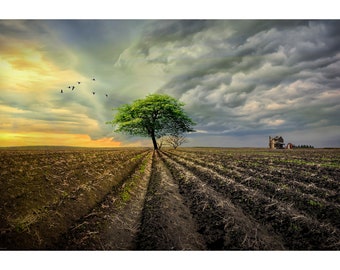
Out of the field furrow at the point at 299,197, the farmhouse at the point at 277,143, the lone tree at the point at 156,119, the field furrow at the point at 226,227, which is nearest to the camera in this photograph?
the field furrow at the point at 226,227

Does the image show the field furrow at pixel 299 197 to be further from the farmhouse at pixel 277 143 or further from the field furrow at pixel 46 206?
the farmhouse at pixel 277 143

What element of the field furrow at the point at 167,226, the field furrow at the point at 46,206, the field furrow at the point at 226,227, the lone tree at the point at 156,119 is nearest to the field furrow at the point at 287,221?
the field furrow at the point at 226,227

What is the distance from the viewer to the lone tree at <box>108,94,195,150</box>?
14.7 meters

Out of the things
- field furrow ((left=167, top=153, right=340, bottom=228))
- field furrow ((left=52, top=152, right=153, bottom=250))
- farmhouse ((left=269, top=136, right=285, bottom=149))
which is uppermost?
farmhouse ((left=269, top=136, right=285, bottom=149))

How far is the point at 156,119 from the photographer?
15.0 m

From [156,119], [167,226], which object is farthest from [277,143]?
[167,226]

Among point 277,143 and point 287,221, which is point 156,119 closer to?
point 287,221

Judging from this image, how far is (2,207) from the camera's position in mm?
4605

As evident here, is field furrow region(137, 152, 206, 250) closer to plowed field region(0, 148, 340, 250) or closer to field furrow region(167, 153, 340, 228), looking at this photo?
plowed field region(0, 148, 340, 250)

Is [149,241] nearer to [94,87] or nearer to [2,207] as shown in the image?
[2,207]

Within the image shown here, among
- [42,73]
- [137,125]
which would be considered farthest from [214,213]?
[137,125]

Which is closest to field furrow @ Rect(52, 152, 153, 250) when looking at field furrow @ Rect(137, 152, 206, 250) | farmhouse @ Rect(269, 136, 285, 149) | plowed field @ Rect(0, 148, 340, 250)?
plowed field @ Rect(0, 148, 340, 250)

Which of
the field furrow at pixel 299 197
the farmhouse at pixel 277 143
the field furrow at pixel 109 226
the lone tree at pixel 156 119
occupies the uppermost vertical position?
the lone tree at pixel 156 119

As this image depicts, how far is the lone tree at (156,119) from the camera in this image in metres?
14.7
